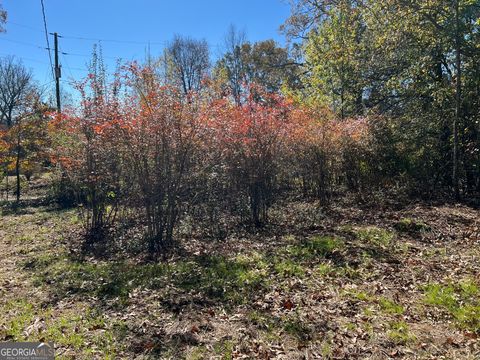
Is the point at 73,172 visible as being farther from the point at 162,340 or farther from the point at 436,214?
the point at 436,214

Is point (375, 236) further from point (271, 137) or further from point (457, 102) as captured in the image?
point (457, 102)

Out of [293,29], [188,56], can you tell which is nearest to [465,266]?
[293,29]

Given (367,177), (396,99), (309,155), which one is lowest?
(367,177)

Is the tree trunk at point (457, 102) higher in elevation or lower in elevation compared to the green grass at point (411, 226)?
higher

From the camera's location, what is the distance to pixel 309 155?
755 cm

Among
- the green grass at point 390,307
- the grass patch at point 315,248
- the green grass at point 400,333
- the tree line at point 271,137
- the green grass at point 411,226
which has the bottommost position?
the green grass at point 400,333

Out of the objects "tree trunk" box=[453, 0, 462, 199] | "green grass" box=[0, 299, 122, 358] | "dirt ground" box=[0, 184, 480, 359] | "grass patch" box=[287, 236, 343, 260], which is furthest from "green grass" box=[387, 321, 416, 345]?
"tree trunk" box=[453, 0, 462, 199]

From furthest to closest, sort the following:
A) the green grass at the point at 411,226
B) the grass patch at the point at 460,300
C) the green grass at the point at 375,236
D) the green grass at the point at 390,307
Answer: the green grass at the point at 411,226, the green grass at the point at 375,236, the green grass at the point at 390,307, the grass patch at the point at 460,300

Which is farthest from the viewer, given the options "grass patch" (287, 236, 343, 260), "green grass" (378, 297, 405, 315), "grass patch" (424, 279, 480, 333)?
"grass patch" (287, 236, 343, 260)

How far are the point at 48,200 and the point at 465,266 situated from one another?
11331 millimetres

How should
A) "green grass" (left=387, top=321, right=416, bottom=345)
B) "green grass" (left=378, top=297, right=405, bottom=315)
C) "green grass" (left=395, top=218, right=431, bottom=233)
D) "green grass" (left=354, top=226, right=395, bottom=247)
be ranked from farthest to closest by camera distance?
"green grass" (left=395, top=218, right=431, bottom=233) < "green grass" (left=354, top=226, right=395, bottom=247) < "green grass" (left=378, top=297, right=405, bottom=315) < "green grass" (left=387, top=321, right=416, bottom=345)

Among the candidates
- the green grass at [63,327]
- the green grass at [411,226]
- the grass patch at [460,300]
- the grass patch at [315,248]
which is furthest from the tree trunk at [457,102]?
the green grass at [63,327]

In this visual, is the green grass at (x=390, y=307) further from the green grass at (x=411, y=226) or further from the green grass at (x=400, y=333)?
the green grass at (x=411, y=226)

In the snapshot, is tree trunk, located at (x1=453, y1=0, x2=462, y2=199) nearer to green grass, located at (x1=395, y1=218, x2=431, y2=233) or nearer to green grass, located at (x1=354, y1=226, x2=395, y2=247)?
green grass, located at (x1=395, y1=218, x2=431, y2=233)
